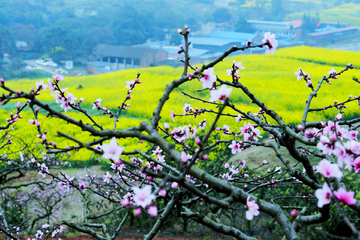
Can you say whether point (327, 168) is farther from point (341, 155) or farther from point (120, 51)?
point (120, 51)

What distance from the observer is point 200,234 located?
355cm

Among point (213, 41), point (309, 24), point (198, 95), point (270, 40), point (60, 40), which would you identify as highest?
point (309, 24)

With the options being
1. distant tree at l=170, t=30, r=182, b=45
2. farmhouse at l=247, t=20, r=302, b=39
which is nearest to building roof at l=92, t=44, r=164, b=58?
distant tree at l=170, t=30, r=182, b=45

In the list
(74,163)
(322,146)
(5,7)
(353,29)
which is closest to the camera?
(322,146)

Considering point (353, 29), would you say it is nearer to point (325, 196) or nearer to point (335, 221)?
point (335, 221)

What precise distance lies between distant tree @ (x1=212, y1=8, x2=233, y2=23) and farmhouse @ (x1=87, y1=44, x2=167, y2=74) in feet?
21.4

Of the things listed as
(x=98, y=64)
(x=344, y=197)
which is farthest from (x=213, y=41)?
(x=344, y=197)

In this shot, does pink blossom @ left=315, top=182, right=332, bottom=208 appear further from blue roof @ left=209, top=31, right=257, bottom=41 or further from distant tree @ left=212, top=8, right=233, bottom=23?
distant tree @ left=212, top=8, right=233, bottom=23

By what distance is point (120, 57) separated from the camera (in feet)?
57.4

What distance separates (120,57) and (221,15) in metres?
9.05

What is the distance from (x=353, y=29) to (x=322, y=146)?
1929 centimetres

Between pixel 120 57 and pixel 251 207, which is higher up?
pixel 251 207

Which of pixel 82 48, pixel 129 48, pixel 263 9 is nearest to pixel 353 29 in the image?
pixel 263 9

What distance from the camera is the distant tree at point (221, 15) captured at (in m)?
21.6
